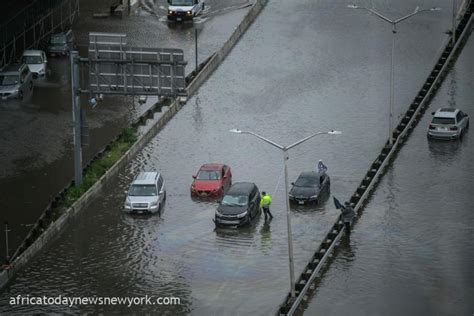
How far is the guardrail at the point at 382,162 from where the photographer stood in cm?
6050

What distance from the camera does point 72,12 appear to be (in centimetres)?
11106

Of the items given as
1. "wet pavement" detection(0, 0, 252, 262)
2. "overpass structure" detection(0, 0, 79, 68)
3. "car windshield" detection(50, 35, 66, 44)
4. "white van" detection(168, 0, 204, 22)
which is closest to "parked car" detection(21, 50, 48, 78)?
"wet pavement" detection(0, 0, 252, 262)

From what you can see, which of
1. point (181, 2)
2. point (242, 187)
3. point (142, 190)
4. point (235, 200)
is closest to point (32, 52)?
point (181, 2)

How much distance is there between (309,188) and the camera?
71812 millimetres

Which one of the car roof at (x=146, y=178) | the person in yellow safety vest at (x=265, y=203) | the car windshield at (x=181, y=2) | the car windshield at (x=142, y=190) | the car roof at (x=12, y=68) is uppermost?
the car windshield at (x=181, y=2)

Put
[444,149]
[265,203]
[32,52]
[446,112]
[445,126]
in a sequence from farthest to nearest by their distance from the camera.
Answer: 1. [32,52]
2. [446,112]
3. [445,126]
4. [444,149]
5. [265,203]

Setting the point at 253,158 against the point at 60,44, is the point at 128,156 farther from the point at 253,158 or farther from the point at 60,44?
the point at 60,44

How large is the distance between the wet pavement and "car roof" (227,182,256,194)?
9.92 meters

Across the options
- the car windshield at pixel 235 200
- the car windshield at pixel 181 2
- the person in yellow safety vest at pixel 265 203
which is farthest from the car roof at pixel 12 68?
the person in yellow safety vest at pixel 265 203

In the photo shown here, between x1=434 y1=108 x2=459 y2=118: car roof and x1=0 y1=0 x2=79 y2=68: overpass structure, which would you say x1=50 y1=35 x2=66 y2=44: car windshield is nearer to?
x1=0 y1=0 x2=79 y2=68: overpass structure

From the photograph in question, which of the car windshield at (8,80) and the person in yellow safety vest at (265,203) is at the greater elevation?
the car windshield at (8,80)

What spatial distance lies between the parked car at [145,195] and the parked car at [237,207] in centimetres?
377

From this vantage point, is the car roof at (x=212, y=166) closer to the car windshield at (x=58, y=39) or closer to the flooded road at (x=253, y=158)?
the flooded road at (x=253, y=158)

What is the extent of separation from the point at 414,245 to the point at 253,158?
1619cm
